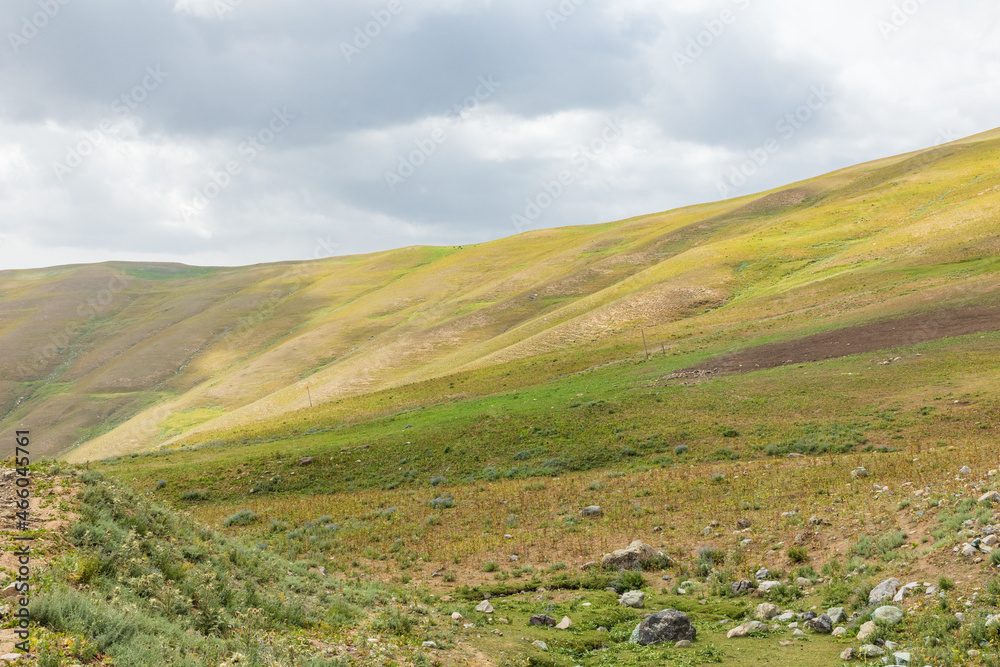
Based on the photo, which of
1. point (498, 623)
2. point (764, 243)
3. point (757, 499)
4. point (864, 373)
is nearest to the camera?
point (498, 623)

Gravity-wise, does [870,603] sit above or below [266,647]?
below

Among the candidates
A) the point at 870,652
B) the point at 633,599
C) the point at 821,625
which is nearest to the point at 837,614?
the point at 821,625

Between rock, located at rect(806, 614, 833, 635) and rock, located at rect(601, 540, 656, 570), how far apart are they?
5740 mm

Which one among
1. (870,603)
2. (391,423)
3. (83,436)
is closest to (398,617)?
(870,603)

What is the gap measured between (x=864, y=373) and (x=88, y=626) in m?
41.9

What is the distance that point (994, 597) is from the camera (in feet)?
33.1

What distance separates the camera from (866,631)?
10.6 meters

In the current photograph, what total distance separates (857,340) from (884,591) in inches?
1544

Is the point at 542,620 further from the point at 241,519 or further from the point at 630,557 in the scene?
the point at 241,519

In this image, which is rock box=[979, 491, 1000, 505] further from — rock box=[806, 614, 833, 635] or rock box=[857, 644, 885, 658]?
rock box=[857, 644, 885, 658]

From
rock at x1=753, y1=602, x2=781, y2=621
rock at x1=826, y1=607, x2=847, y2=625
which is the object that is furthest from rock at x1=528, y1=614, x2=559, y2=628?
rock at x1=826, y1=607, x2=847, y2=625

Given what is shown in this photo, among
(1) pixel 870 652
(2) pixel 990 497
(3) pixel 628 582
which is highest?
(2) pixel 990 497

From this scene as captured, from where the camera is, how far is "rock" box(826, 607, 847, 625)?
1160 cm

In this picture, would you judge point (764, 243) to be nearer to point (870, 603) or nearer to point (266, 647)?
point (870, 603)
